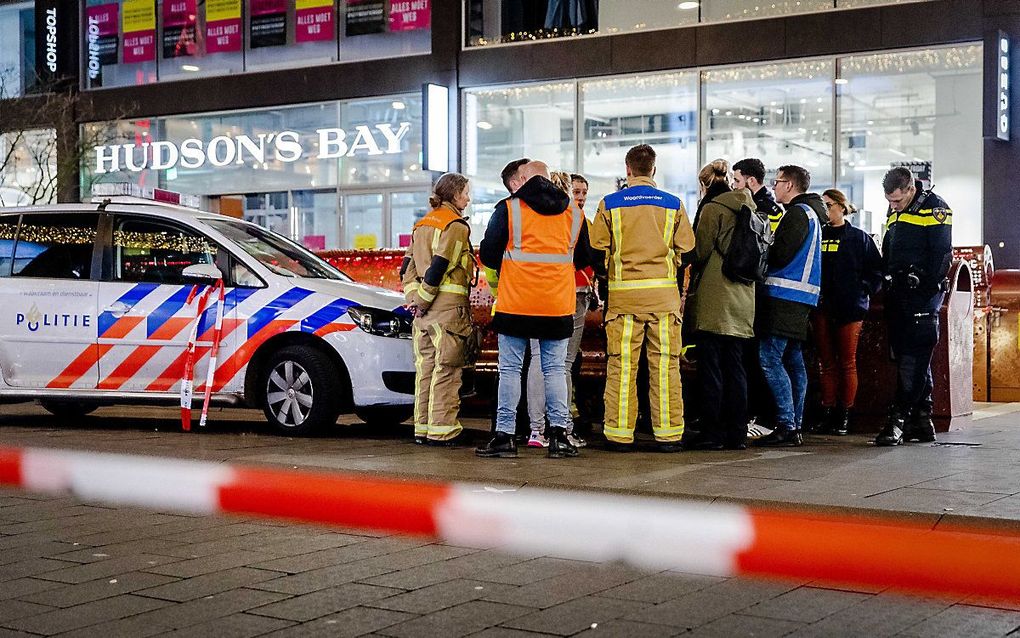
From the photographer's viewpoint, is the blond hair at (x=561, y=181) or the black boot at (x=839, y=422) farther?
the black boot at (x=839, y=422)

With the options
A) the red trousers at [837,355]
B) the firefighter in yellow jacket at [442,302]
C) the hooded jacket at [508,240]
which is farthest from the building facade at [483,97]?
the red trousers at [837,355]

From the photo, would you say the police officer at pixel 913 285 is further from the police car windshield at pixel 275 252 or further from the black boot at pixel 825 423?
the police car windshield at pixel 275 252

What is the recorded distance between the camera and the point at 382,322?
9242mm

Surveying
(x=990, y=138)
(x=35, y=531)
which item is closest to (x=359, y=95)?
(x=990, y=138)

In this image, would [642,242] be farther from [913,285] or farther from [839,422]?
[839,422]

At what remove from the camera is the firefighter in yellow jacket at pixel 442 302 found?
845 centimetres

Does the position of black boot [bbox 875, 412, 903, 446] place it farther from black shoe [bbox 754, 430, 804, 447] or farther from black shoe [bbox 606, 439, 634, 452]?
black shoe [bbox 606, 439, 634, 452]

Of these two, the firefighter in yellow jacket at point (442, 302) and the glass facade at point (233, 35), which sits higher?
the glass facade at point (233, 35)

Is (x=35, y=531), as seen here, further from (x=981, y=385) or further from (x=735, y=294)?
(x=981, y=385)

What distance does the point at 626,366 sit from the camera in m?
8.20

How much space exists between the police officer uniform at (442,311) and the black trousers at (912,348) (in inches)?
112

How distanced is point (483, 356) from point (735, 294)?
2458mm

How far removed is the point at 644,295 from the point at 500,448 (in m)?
1.28

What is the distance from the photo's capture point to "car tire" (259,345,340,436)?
30.3 ft
